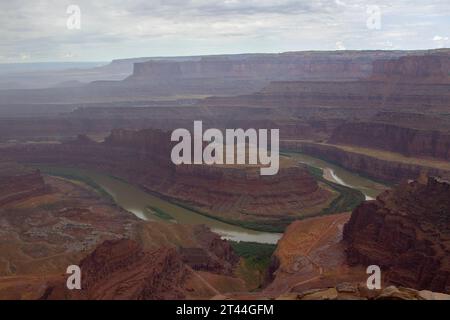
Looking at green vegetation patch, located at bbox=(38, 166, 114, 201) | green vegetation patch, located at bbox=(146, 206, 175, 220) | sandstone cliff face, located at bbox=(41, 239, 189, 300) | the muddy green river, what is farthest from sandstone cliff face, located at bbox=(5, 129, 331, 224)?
sandstone cliff face, located at bbox=(41, 239, 189, 300)

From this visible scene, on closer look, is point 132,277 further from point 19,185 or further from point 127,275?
point 19,185

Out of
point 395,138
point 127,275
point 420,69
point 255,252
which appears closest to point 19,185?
point 255,252

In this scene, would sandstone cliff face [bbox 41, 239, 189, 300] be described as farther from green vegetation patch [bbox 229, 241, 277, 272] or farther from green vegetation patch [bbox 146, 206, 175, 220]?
green vegetation patch [bbox 146, 206, 175, 220]

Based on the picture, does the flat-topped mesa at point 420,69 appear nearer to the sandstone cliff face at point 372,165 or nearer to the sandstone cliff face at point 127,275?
the sandstone cliff face at point 372,165

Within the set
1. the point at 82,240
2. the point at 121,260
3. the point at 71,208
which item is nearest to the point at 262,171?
the point at 71,208
